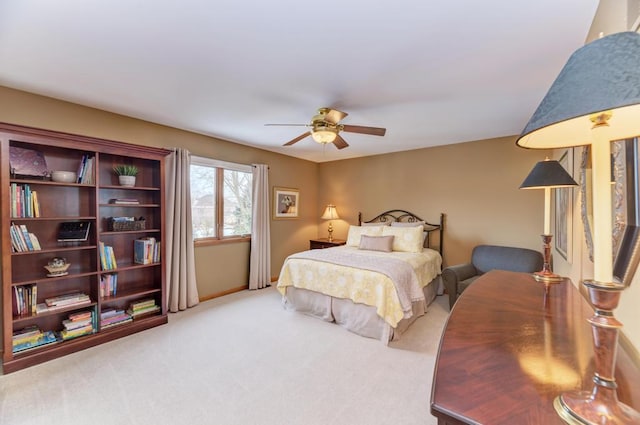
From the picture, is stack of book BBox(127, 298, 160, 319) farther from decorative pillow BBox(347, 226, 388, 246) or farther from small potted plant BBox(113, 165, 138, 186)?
decorative pillow BBox(347, 226, 388, 246)

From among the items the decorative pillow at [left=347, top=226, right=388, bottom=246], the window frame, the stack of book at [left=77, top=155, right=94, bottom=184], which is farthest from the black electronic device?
the decorative pillow at [left=347, top=226, right=388, bottom=246]

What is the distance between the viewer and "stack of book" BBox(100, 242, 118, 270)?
295 centimetres

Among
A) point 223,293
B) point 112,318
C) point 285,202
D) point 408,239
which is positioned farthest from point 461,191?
point 112,318

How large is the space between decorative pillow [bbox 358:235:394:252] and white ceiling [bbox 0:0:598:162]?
184 centimetres

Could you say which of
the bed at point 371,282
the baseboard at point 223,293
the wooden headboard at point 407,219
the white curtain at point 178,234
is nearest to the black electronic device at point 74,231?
the white curtain at point 178,234

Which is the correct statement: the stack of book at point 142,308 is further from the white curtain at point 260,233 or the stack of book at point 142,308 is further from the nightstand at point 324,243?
the nightstand at point 324,243

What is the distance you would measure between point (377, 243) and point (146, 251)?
315 cm

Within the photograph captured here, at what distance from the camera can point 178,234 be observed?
3.76 meters

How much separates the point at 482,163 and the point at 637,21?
12.1 feet

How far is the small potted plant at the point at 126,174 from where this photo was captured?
3.14 metres

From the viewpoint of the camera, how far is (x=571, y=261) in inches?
85.3

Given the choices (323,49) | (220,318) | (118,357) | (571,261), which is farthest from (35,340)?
(571,261)

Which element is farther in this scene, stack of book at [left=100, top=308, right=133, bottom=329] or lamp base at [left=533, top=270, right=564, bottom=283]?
stack of book at [left=100, top=308, right=133, bottom=329]

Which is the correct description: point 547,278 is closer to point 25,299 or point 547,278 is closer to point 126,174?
point 126,174
